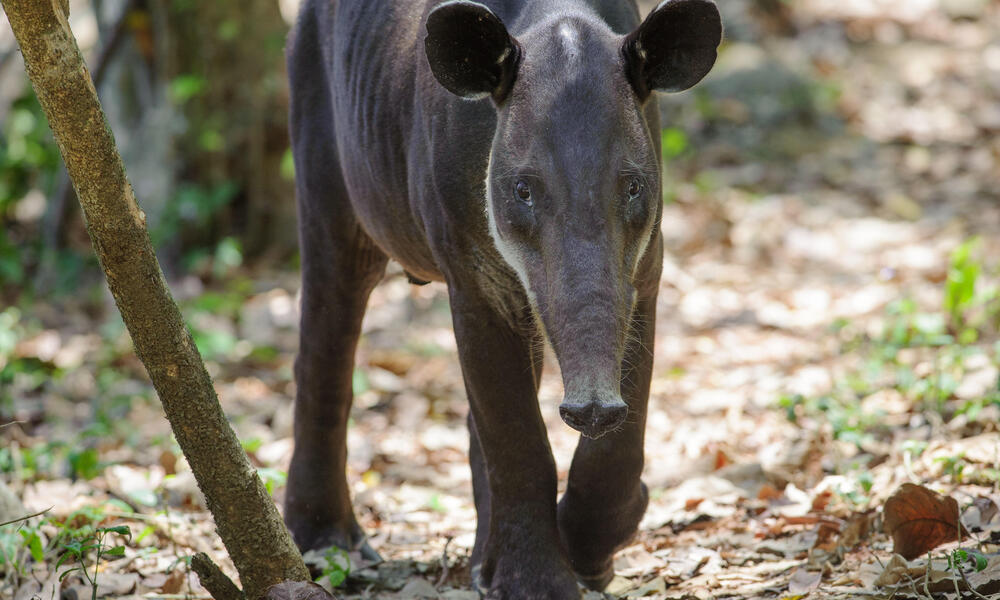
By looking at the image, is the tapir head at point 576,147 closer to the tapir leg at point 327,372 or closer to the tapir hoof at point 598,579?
the tapir hoof at point 598,579

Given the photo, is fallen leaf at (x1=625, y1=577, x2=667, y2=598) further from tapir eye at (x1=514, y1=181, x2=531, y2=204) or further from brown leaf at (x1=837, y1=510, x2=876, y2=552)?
tapir eye at (x1=514, y1=181, x2=531, y2=204)

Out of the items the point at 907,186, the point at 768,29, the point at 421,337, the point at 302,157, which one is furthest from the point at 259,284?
the point at 768,29

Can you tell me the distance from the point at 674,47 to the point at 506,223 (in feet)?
2.45

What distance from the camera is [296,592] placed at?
3.32 metres

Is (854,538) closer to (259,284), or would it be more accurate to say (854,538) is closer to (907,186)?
(259,284)

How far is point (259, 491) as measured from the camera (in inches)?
130

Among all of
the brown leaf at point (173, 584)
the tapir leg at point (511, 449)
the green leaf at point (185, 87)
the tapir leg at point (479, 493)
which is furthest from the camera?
the green leaf at point (185, 87)

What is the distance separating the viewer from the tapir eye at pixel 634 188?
3242 millimetres

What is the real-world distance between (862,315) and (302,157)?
4.70m

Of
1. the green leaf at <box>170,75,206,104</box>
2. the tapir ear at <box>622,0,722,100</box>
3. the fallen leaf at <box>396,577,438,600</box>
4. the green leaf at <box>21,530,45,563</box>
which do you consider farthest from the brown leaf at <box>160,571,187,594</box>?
the green leaf at <box>170,75,206,104</box>

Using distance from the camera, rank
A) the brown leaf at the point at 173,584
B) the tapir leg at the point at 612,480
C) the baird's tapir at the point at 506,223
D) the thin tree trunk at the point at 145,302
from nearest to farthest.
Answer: the thin tree trunk at the point at 145,302 < the baird's tapir at the point at 506,223 < the tapir leg at the point at 612,480 < the brown leaf at the point at 173,584

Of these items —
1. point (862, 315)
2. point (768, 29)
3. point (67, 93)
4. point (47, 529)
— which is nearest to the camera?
point (67, 93)

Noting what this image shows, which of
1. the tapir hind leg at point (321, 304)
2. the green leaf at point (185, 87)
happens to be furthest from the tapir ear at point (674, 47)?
the green leaf at point (185, 87)

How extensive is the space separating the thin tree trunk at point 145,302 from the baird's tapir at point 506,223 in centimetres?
92
